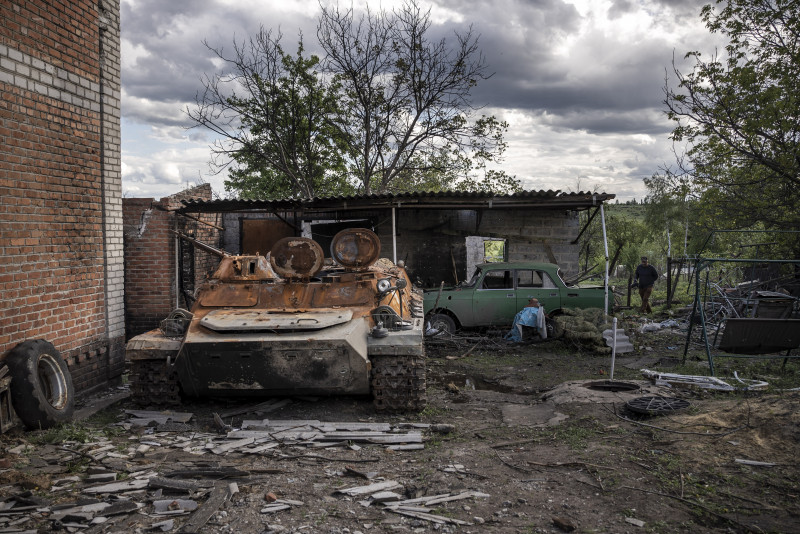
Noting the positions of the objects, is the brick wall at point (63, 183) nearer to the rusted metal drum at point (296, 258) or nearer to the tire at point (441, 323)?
the rusted metal drum at point (296, 258)

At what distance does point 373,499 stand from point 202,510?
118 centimetres

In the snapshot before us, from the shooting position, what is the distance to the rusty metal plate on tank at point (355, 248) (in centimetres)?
→ 747

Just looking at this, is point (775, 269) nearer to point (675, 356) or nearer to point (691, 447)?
point (675, 356)

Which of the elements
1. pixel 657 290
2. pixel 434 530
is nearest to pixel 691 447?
pixel 434 530

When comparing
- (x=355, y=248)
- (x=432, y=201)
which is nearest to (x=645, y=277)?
(x=432, y=201)

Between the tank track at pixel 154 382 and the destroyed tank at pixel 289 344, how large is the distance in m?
0.01

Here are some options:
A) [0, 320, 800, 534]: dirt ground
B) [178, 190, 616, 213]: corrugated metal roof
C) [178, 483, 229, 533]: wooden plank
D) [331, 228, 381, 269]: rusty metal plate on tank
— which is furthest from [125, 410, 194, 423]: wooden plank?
[178, 190, 616, 213]: corrugated metal roof

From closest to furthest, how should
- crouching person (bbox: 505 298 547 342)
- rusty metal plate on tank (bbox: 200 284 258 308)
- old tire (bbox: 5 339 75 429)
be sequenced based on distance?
old tire (bbox: 5 339 75 429)
rusty metal plate on tank (bbox: 200 284 258 308)
crouching person (bbox: 505 298 547 342)

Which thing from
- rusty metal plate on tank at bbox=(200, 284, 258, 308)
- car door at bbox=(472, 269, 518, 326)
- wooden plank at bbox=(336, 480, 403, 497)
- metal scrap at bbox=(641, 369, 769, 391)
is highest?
rusty metal plate on tank at bbox=(200, 284, 258, 308)

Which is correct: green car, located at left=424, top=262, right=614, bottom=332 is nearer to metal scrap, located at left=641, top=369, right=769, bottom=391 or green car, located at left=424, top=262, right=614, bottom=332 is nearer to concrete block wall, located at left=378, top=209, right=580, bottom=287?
concrete block wall, located at left=378, top=209, right=580, bottom=287

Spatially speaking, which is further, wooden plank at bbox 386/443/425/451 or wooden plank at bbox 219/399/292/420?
wooden plank at bbox 219/399/292/420

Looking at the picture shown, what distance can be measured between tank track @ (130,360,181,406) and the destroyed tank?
11 millimetres

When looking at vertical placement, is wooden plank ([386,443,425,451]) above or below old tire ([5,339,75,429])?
below

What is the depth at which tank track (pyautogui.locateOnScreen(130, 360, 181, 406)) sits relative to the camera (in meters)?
6.47
